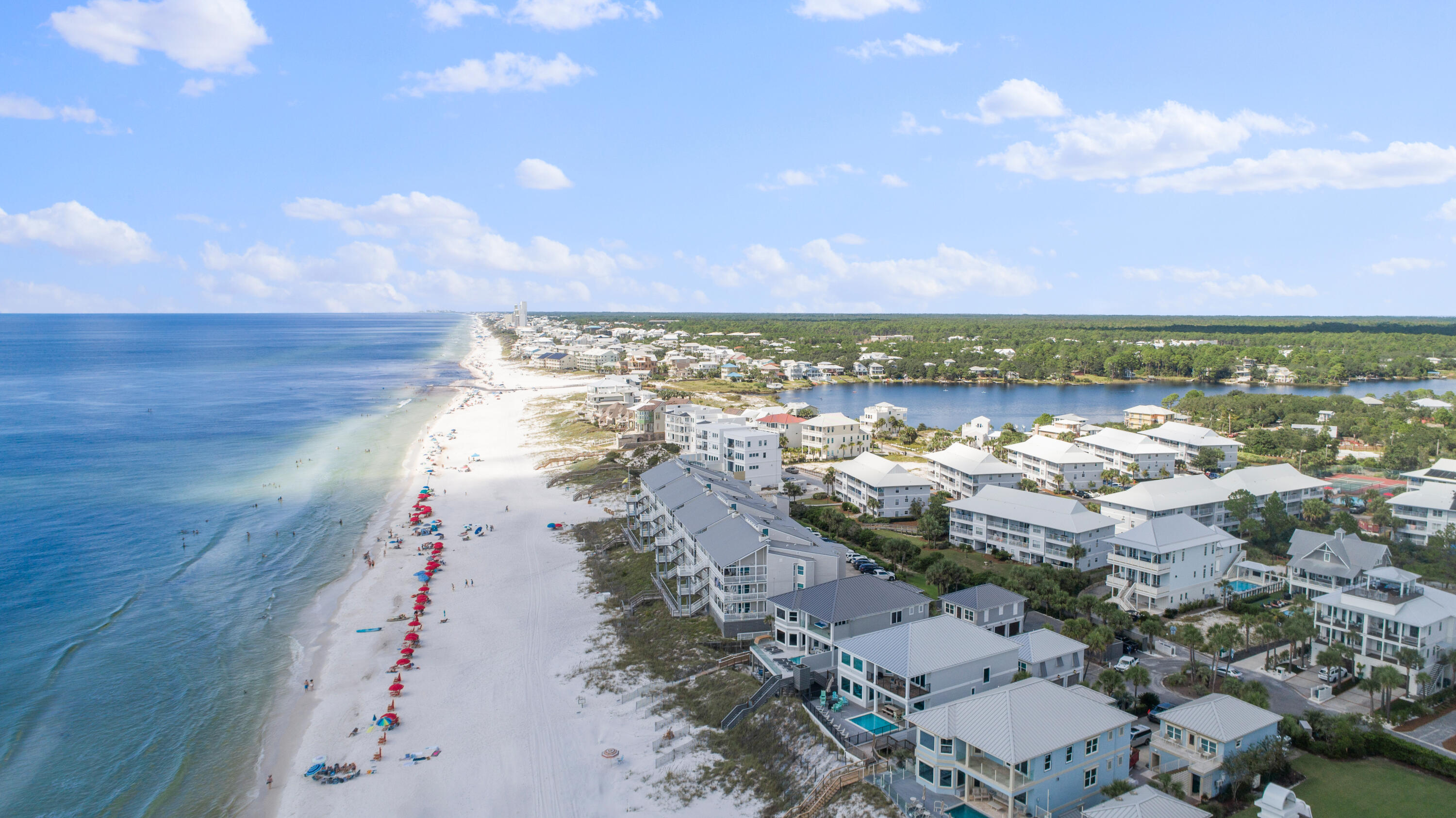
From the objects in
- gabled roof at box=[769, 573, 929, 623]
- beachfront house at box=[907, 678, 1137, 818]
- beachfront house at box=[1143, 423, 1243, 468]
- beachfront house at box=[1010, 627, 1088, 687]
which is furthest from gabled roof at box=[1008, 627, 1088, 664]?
beachfront house at box=[1143, 423, 1243, 468]

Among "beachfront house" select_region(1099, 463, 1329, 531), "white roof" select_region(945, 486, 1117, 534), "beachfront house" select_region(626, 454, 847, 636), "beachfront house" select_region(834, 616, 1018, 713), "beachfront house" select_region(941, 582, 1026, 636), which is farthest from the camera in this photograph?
"beachfront house" select_region(1099, 463, 1329, 531)

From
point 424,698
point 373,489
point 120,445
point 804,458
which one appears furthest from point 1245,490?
point 120,445

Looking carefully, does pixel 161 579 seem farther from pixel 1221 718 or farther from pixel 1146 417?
pixel 1146 417

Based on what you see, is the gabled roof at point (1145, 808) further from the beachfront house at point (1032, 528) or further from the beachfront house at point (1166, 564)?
the beachfront house at point (1032, 528)

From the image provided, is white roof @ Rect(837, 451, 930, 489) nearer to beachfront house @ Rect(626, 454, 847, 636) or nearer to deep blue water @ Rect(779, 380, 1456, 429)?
beachfront house @ Rect(626, 454, 847, 636)

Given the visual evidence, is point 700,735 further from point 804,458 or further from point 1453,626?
point 804,458

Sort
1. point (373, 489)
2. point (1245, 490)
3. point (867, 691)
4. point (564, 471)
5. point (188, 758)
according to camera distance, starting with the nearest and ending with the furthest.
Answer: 1. point (867, 691)
2. point (188, 758)
3. point (1245, 490)
4. point (373, 489)
5. point (564, 471)
